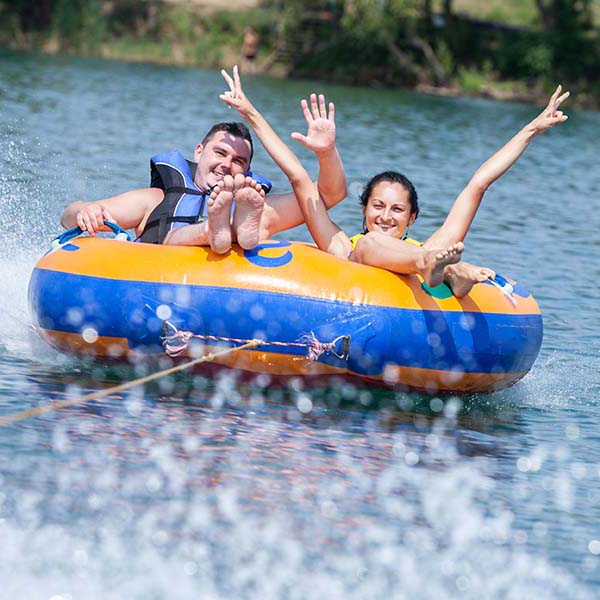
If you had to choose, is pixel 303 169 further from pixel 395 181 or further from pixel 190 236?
pixel 190 236

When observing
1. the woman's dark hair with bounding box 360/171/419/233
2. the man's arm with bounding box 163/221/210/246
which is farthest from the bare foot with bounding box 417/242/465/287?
the man's arm with bounding box 163/221/210/246

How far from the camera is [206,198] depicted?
6789 mm

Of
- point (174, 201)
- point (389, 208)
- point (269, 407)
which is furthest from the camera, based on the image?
point (174, 201)

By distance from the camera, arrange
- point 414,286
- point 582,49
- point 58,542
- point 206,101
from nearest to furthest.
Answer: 1. point 58,542
2. point 414,286
3. point 206,101
4. point 582,49

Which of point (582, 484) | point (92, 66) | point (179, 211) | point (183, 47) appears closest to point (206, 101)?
point (92, 66)

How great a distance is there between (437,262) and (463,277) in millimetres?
282

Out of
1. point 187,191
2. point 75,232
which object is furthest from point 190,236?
point 75,232

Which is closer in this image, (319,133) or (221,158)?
(319,133)

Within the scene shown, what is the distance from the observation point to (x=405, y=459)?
570 cm

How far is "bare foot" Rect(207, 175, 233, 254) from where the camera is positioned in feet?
19.8

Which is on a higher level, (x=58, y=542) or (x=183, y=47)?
(x=183, y=47)

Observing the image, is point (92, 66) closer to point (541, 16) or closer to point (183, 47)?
point (183, 47)

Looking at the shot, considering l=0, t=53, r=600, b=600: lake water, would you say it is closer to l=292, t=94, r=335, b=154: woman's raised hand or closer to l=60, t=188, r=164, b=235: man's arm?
l=60, t=188, r=164, b=235: man's arm

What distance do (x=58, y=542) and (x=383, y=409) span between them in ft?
7.80
